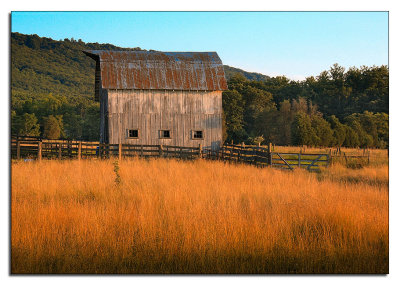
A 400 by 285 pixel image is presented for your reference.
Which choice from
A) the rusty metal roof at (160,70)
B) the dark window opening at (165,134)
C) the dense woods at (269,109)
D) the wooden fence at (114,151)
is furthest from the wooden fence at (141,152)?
the rusty metal roof at (160,70)

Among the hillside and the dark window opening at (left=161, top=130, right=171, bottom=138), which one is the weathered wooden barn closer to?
the dark window opening at (left=161, top=130, right=171, bottom=138)

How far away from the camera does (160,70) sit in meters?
23.4

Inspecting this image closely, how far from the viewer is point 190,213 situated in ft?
25.6

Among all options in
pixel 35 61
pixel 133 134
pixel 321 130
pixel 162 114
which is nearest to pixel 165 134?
pixel 162 114

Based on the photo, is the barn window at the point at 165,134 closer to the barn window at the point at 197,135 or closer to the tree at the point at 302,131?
the barn window at the point at 197,135

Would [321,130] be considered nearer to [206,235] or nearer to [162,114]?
[162,114]

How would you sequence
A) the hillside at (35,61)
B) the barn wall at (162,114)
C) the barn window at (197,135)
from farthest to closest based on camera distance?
the barn window at (197,135), the barn wall at (162,114), the hillside at (35,61)

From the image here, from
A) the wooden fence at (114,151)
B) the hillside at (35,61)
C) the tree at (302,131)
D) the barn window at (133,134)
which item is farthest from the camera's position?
the tree at (302,131)

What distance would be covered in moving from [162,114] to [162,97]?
1.04 m

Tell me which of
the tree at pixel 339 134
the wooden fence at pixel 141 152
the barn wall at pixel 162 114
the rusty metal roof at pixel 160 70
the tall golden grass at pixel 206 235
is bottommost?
the tall golden grass at pixel 206 235

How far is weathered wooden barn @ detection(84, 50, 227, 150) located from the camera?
23234 millimetres

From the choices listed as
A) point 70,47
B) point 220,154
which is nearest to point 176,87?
point 220,154

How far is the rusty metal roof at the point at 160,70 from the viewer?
2309cm

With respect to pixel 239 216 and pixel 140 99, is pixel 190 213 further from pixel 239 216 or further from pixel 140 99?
pixel 140 99
